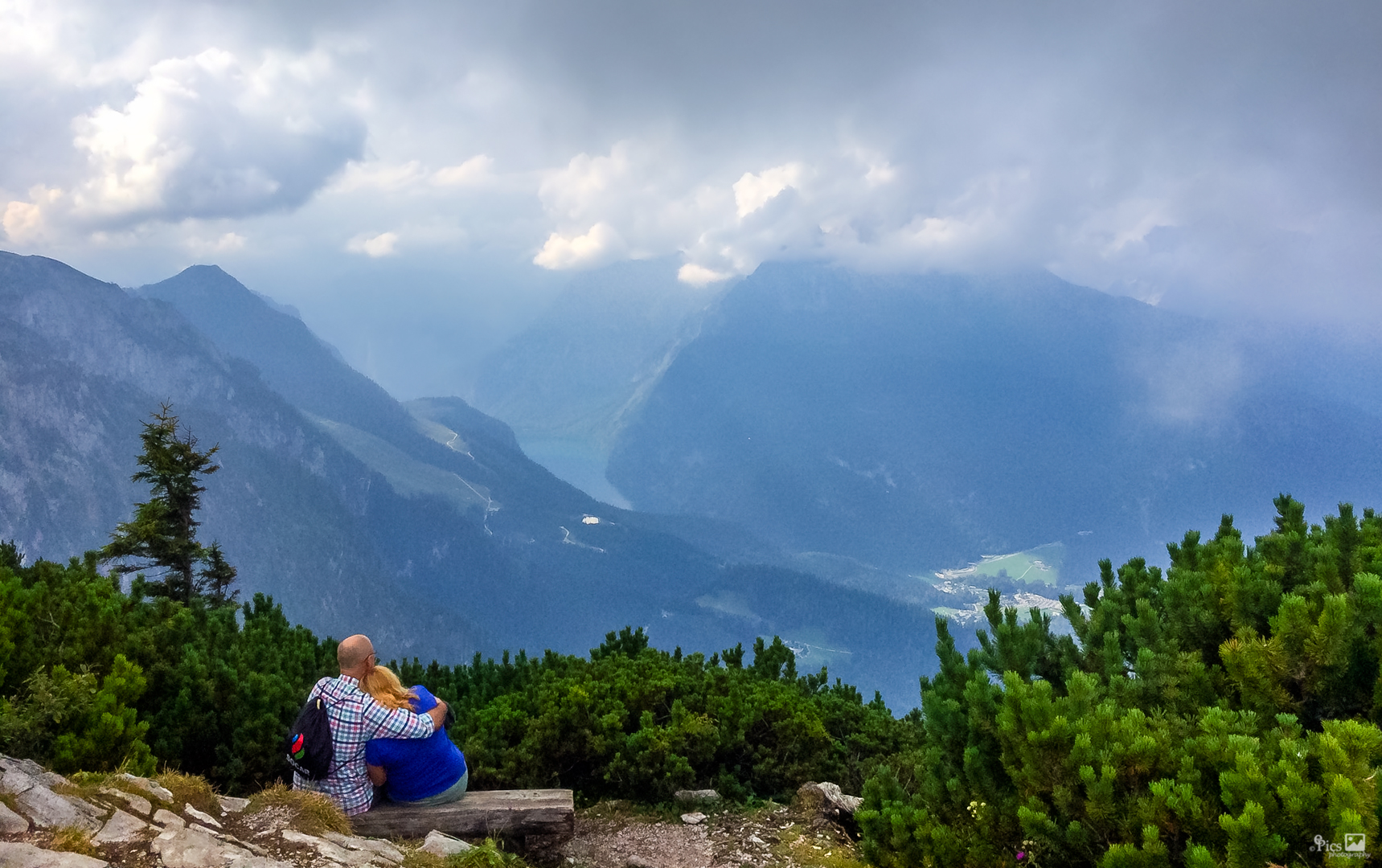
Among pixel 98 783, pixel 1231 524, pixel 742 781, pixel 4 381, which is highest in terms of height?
pixel 4 381

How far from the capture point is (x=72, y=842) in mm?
4734

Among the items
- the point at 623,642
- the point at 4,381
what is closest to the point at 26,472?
the point at 4,381

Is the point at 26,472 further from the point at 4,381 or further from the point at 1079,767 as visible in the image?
the point at 1079,767

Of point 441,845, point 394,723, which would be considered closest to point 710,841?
point 441,845

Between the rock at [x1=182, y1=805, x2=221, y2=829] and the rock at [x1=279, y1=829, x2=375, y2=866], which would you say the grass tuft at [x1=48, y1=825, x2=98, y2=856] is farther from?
the rock at [x1=279, y1=829, x2=375, y2=866]

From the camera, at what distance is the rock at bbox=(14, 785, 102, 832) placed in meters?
4.95

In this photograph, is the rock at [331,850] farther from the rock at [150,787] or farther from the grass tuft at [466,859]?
the rock at [150,787]

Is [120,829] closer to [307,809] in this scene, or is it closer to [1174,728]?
[307,809]

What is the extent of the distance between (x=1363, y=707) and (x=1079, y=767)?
2.36 meters

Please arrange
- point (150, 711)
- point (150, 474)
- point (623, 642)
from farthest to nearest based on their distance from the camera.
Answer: point (150, 474), point (623, 642), point (150, 711)

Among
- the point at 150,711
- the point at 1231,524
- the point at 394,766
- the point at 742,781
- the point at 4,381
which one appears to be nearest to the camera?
the point at 394,766

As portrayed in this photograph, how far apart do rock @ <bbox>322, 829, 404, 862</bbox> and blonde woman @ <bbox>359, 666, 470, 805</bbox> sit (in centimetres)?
89

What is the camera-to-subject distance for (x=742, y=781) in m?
9.74

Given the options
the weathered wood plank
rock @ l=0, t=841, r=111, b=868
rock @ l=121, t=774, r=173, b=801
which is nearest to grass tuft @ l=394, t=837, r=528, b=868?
the weathered wood plank
